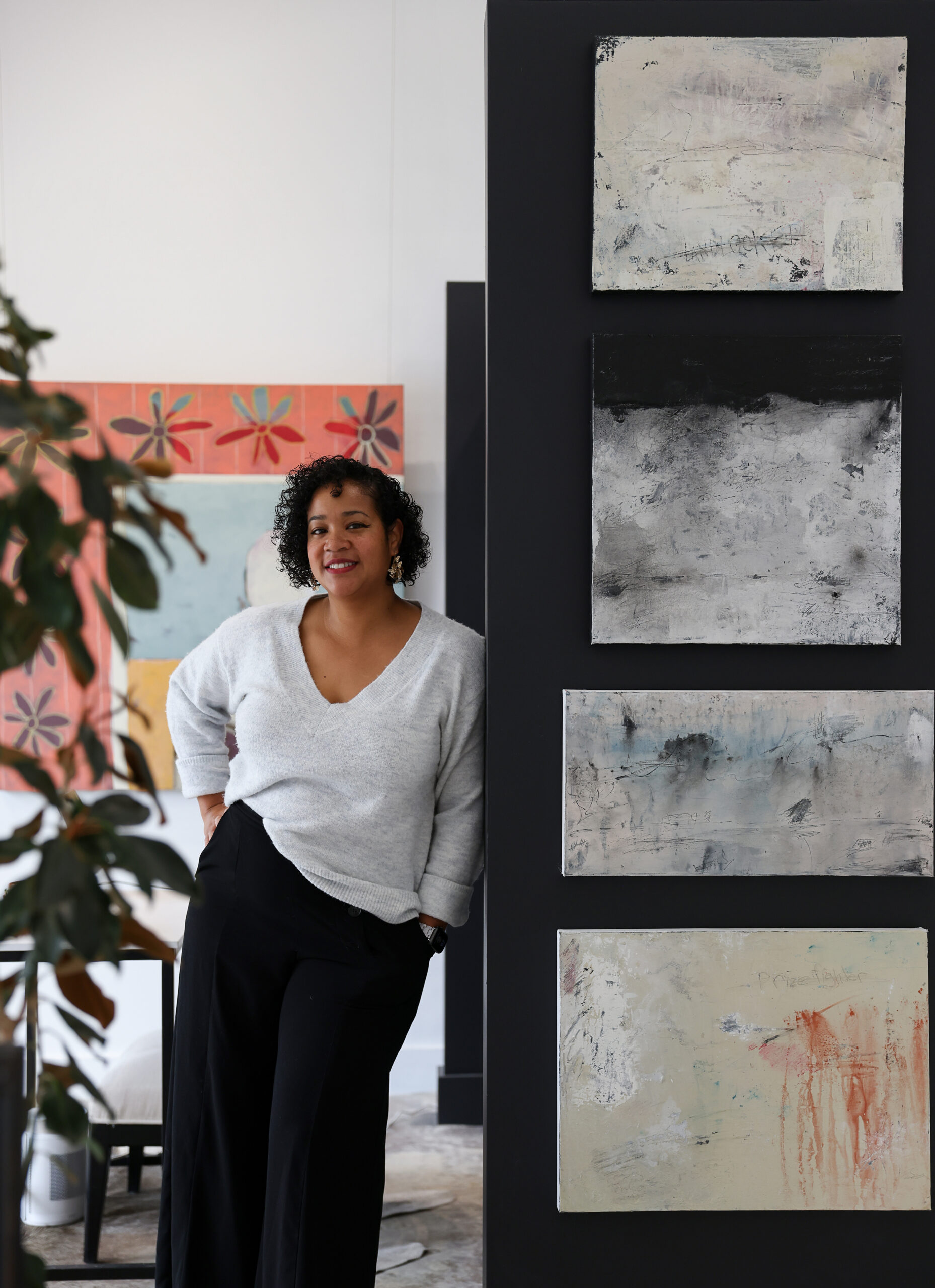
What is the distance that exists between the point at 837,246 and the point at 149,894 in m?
1.46

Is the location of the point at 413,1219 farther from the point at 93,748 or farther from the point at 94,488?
the point at 94,488

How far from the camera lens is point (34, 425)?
2.54ft

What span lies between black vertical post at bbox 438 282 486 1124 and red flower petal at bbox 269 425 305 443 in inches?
17.9

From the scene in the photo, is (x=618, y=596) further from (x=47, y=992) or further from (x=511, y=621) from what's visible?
(x=47, y=992)

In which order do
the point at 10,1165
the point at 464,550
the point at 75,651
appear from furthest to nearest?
the point at 464,550, the point at 75,651, the point at 10,1165

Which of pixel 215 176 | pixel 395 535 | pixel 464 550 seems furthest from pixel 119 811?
pixel 215 176

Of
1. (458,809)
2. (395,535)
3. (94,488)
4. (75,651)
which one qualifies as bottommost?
(458,809)

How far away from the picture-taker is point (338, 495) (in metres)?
1.91

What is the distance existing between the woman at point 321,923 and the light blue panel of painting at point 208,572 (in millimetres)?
1391

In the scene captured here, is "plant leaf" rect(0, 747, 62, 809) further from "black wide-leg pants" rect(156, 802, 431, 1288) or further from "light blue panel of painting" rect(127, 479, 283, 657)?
"light blue panel of painting" rect(127, 479, 283, 657)

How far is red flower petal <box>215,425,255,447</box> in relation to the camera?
3.25 m

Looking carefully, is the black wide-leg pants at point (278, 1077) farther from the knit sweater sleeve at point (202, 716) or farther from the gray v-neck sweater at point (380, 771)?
the knit sweater sleeve at point (202, 716)

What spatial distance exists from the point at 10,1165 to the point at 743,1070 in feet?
4.22

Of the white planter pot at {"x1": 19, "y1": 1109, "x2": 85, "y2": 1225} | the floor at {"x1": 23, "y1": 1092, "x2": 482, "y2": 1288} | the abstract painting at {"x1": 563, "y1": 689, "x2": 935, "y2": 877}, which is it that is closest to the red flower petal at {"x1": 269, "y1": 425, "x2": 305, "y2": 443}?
the abstract painting at {"x1": 563, "y1": 689, "x2": 935, "y2": 877}
